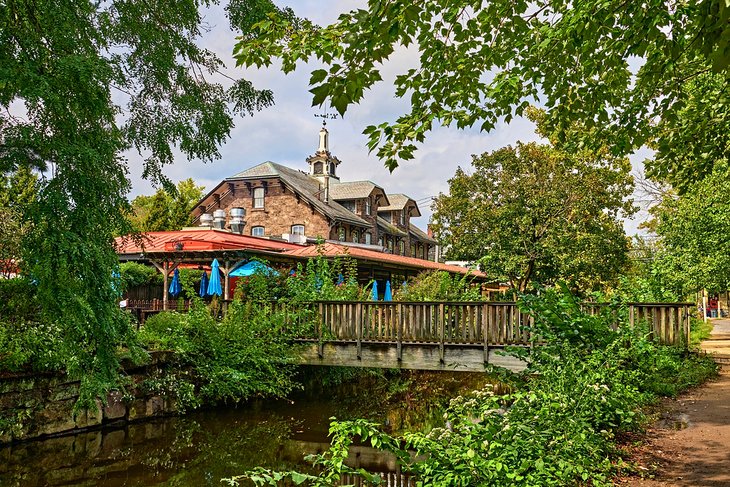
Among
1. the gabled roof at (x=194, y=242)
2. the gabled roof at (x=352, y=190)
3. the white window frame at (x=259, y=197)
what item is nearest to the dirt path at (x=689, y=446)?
the gabled roof at (x=194, y=242)

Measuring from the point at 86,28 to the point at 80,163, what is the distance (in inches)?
77.9

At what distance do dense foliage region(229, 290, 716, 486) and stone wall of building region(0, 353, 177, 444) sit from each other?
270 inches

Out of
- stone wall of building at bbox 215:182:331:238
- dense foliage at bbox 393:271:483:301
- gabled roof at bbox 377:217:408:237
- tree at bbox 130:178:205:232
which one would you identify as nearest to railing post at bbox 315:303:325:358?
dense foliage at bbox 393:271:483:301

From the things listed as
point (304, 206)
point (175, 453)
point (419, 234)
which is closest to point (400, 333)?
point (175, 453)

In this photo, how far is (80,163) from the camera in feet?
21.0

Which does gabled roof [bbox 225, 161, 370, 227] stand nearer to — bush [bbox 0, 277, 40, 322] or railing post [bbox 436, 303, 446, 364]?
railing post [bbox 436, 303, 446, 364]

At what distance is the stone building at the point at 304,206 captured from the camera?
35.4 m

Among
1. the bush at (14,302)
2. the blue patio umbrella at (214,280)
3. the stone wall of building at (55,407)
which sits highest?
the blue patio umbrella at (214,280)

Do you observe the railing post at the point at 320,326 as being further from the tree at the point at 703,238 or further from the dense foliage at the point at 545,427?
the tree at the point at 703,238

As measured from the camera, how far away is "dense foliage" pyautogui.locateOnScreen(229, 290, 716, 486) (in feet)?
14.8

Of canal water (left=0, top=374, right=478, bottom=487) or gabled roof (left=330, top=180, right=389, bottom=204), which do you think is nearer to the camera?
canal water (left=0, top=374, right=478, bottom=487)

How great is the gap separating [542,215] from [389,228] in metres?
18.0

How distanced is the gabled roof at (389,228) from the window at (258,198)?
9.35 meters

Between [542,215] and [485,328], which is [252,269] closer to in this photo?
[485,328]
